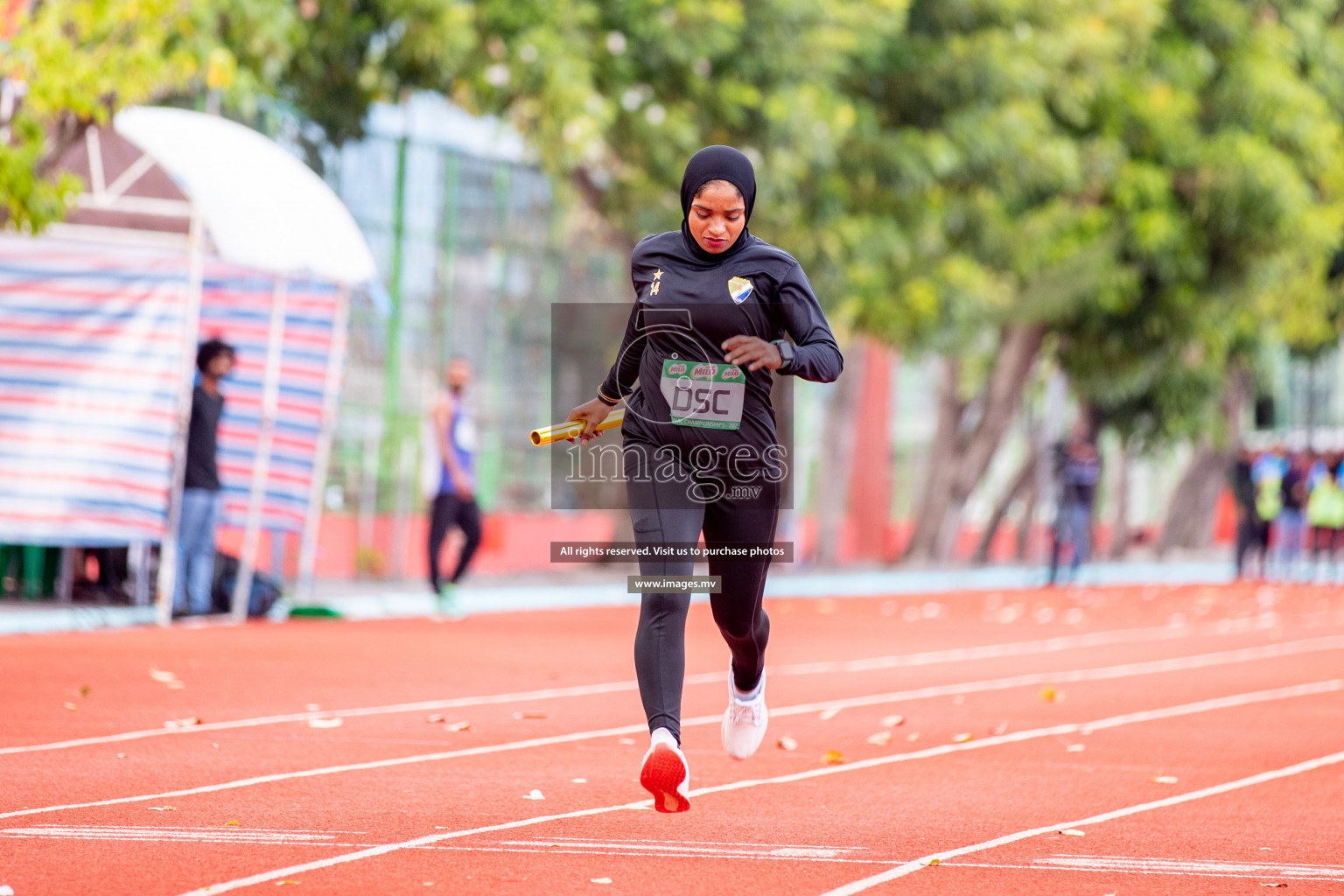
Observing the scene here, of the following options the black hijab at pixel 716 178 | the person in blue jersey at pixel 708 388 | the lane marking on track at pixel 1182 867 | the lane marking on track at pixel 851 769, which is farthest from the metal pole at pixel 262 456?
the lane marking on track at pixel 1182 867

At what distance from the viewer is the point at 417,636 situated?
49.2 feet

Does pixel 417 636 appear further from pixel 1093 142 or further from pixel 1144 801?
pixel 1093 142

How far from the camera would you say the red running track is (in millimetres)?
5945

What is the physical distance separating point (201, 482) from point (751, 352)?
31.3ft

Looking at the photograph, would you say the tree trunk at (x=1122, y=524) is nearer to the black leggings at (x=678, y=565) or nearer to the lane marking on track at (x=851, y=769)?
the lane marking on track at (x=851, y=769)

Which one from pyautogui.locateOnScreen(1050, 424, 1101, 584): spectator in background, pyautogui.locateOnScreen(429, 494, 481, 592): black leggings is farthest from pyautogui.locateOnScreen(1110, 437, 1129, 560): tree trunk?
pyautogui.locateOnScreen(429, 494, 481, 592): black leggings

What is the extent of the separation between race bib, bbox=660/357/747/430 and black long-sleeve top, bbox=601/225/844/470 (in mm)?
23

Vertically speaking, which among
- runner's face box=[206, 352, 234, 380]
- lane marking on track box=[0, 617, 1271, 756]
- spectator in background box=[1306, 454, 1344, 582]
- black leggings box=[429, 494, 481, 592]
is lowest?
lane marking on track box=[0, 617, 1271, 756]

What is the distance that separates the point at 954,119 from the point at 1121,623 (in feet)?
20.6

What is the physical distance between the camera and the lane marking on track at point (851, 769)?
575 cm

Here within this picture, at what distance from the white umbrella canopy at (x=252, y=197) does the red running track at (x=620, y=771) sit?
2633 millimetres

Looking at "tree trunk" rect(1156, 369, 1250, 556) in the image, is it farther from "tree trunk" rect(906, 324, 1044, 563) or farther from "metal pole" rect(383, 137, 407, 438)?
"metal pole" rect(383, 137, 407, 438)

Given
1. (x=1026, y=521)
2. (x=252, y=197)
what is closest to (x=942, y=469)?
(x=1026, y=521)

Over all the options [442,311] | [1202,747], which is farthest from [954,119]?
[1202,747]
